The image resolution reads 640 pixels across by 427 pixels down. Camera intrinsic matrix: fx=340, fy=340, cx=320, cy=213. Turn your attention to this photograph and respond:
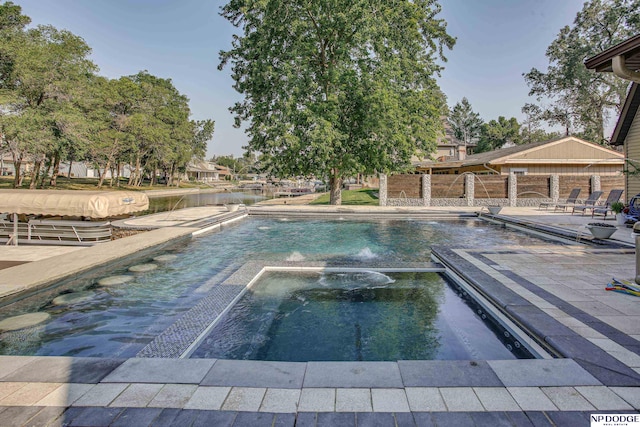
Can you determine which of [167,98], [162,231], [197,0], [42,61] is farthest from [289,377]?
[167,98]

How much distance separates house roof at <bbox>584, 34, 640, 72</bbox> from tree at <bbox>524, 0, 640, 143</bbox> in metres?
27.6

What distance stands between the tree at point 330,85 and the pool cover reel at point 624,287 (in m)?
12.8

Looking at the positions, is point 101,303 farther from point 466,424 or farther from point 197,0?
point 197,0

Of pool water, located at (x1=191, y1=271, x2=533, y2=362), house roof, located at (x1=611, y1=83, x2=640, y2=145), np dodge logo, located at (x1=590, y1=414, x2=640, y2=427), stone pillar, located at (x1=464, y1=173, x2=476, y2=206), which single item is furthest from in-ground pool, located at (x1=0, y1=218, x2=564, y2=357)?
stone pillar, located at (x1=464, y1=173, x2=476, y2=206)

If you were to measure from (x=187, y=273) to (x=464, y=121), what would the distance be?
74.0 m

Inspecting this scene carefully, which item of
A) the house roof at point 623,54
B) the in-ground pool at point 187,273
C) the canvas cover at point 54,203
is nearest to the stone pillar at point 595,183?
the in-ground pool at point 187,273

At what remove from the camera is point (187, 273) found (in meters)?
6.62

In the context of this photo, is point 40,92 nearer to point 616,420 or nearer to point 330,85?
point 330,85

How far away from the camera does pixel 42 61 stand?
25375 mm

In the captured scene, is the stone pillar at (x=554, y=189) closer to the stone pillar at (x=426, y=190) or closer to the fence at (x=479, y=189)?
the fence at (x=479, y=189)

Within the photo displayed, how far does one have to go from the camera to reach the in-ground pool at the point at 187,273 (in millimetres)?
3982

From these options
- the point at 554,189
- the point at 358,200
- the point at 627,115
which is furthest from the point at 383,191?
the point at 627,115

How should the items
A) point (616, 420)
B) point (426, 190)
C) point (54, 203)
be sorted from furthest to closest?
point (426, 190)
point (54, 203)
point (616, 420)

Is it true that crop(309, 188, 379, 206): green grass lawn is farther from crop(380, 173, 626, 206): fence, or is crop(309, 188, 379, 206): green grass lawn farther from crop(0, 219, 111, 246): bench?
crop(0, 219, 111, 246): bench
